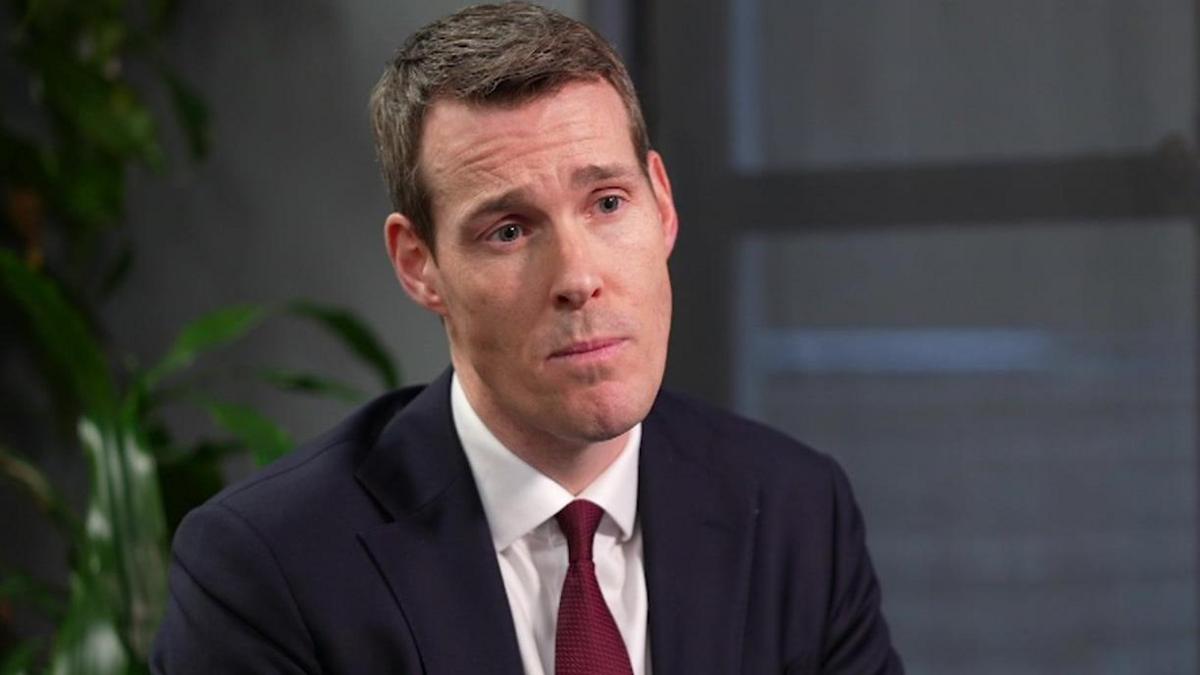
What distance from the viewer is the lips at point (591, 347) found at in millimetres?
1276

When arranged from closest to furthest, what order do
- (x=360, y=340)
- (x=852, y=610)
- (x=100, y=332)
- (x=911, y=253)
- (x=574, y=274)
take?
(x=574, y=274) → (x=852, y=610) → (x=360, y=340) → (x=911, y=253) → (x=100, y=332)

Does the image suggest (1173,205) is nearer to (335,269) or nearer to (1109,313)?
(1109,313)

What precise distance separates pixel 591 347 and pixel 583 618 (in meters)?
0.25

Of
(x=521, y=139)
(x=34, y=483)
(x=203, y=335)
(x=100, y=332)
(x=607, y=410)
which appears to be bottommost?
(x=34, y=483)

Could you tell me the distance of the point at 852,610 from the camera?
1.53 meters

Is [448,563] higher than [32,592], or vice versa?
[448,563]

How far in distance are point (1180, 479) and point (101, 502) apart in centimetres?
154

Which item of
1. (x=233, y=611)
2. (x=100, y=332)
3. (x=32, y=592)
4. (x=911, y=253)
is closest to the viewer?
(x=233, y=611)

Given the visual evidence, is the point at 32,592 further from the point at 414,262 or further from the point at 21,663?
the point at 414,262

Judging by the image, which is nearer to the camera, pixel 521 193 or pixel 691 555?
pixel 521 193

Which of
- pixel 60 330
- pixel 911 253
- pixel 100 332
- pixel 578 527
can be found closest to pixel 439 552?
pixel 578 527

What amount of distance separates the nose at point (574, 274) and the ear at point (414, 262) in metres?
0.14

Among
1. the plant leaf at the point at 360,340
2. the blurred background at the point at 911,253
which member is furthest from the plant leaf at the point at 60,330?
the blurred background at the point at 911,253

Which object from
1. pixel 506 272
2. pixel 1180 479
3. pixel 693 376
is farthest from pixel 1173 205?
pixel 506 272
